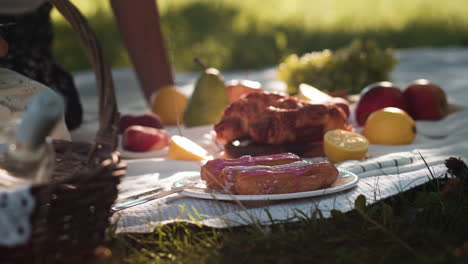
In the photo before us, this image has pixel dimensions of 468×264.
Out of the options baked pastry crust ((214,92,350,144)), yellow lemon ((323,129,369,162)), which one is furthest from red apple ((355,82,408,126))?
yellow lemon ((323,129,369,162))

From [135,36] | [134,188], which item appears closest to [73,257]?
[134,188]

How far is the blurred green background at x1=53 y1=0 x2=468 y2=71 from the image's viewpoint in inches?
237

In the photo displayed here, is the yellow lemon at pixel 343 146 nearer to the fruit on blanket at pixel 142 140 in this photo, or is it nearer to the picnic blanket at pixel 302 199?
the picnic blanket at pixel 302 199

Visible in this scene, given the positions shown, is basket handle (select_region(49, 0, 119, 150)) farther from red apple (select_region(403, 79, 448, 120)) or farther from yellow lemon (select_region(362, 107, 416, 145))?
red apple (select_region(403, 79, 448, 120))

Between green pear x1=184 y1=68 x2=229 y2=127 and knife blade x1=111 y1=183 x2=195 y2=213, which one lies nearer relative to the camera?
knife blade x1=111 y1=183 x2=195 y2=213

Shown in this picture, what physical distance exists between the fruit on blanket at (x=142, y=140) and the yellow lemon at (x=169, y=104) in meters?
0.61

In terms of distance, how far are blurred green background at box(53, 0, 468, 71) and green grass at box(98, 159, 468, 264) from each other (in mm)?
4115

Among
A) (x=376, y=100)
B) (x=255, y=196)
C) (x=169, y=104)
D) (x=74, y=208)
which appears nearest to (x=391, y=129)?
(x=376, y=100)

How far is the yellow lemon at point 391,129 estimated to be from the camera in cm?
260

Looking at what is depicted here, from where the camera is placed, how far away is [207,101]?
3025mm

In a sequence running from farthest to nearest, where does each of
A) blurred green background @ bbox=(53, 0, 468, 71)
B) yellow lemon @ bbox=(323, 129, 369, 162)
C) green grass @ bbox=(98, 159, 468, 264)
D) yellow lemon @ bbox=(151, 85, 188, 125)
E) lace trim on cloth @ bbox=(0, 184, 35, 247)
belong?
1. blurred green background @ bbox=(53, 0, 468, 71)
2. yellow lemon @ bbox=(151, 85, 188, 125)
3. yellow lemon @ bbox=(323, 129, 369, 162)
4. green grass @ bbox=(98, 159, 468, 264)
5. lace trim on cloth @ bbox=(0, 184, 35, 247)

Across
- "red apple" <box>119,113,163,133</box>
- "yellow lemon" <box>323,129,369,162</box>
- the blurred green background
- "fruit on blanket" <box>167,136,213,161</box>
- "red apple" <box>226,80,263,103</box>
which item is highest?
the blurred green background

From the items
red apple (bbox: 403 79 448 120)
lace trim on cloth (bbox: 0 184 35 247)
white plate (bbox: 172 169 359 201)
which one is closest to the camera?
lace trim on cloth (bbox: 0 184 35 247)

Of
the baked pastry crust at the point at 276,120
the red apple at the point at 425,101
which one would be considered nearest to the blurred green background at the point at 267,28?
the red apple at the point at 425,101
